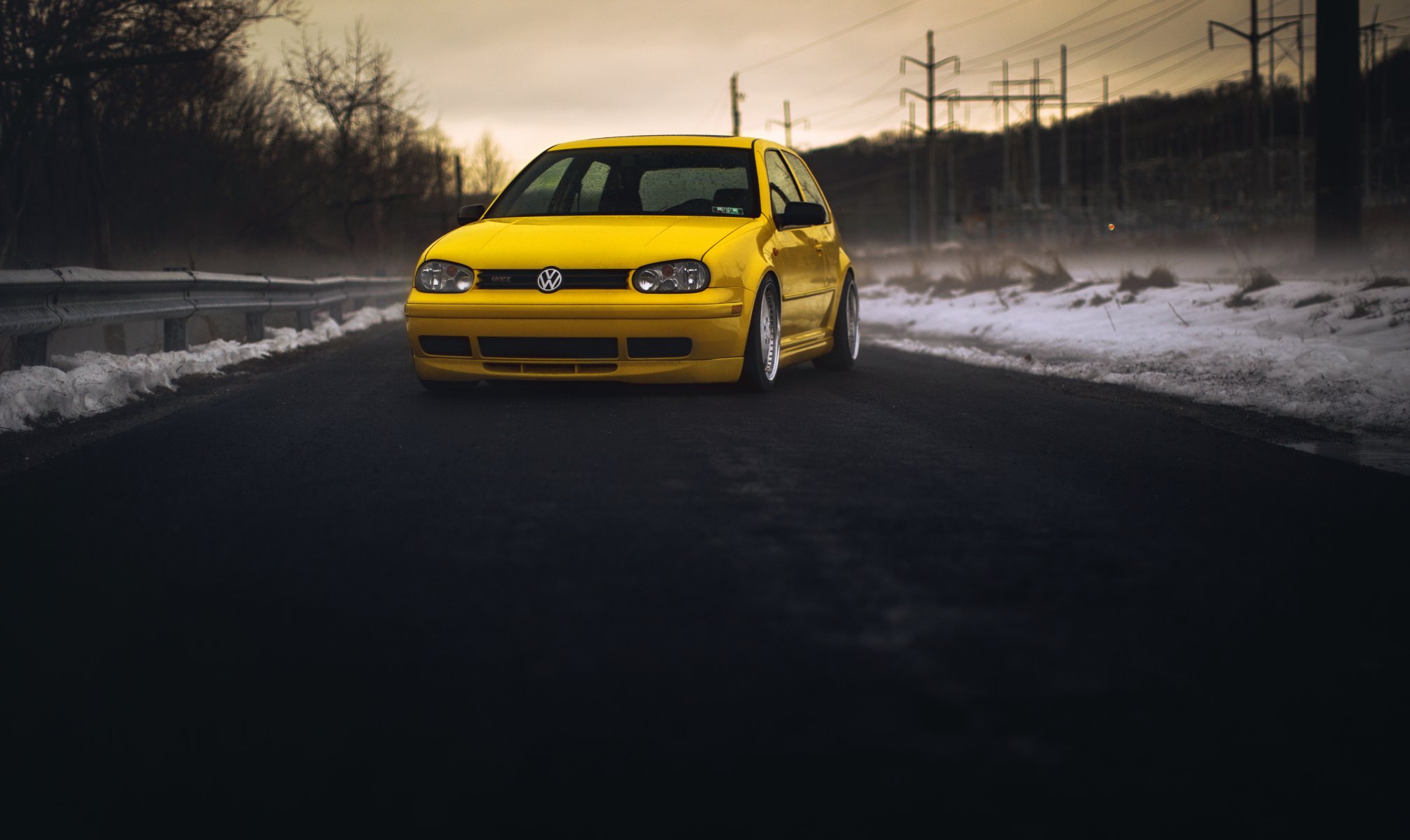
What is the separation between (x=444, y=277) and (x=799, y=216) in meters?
2.35

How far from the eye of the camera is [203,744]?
2383 millimetres

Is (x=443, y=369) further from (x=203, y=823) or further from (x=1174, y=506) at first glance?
(x=203, y=823)

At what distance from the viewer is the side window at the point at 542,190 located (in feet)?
28.5

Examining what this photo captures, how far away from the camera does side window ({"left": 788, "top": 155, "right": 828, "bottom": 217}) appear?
32.6 feet

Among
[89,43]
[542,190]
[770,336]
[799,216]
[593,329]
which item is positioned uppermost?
[89,43]

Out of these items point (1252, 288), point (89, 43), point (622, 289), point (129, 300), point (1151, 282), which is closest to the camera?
point (622, 289)

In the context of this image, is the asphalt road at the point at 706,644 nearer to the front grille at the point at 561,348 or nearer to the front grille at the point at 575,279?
the front grille at the point at 561,348

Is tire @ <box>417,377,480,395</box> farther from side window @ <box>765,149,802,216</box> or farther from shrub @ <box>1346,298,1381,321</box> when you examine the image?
shrub @ <box>1346,298,1381,321</box>

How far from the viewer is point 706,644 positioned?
2812 mm

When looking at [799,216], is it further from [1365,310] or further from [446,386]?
[1365,310]

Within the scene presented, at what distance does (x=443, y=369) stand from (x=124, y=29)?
49.2 feet

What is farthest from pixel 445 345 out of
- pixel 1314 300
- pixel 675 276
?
pixel 1314 300

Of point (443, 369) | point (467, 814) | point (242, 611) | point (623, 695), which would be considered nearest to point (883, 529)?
point (623, 695)

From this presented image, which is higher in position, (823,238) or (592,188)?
(592,188)
